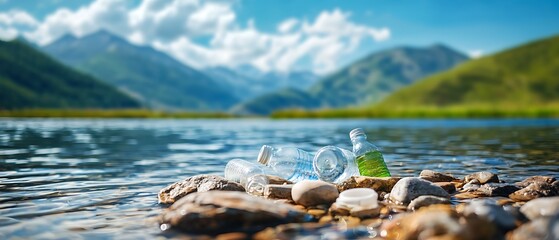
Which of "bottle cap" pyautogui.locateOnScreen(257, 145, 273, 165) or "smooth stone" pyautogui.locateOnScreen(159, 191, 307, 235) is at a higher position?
"bottle cap" pyautogui.locateOnScreen(257, 145, 273, 165)

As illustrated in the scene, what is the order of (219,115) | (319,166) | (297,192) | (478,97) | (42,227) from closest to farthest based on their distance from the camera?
(42,227) < (297,192) < (319,166) < (219,115) < (478,97)

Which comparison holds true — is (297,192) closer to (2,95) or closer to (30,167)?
(30,167)

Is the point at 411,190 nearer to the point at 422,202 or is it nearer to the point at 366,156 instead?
the point at 422,202

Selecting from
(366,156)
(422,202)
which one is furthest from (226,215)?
(366,156)

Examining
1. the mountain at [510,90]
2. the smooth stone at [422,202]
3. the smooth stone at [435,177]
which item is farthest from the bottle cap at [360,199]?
the mountain at [510,90]

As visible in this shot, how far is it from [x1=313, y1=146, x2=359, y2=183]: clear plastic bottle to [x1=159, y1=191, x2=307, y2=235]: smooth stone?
310cm

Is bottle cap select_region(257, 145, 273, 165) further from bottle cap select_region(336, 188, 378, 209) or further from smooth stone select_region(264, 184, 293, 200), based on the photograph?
bottle cap select_region(336, 188, 378, 209)

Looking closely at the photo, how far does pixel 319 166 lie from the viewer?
9.31 meters

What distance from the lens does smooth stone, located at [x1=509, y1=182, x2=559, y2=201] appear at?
25.1ft

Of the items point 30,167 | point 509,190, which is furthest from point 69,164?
point 509,190

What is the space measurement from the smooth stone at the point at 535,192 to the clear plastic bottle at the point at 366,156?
2.55m

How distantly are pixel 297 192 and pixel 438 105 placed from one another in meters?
195

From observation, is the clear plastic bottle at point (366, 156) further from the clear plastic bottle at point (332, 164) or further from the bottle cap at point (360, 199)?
the bottle cap at point (360, 199)

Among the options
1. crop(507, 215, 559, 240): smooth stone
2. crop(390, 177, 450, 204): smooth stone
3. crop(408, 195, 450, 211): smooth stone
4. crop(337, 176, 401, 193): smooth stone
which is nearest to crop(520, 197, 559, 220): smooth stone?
crop(507, 215, 559, 240): smooth stone
